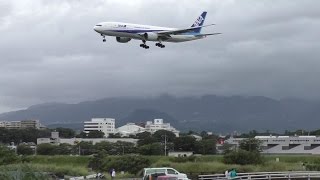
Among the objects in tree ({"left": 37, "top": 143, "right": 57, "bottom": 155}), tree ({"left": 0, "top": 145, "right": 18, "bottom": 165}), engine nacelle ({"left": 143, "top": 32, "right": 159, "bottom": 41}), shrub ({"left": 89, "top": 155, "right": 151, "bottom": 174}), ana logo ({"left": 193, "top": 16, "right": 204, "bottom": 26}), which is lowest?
shrub ({"left": 89, "top": 155, "right": 151, "bottom": 174})

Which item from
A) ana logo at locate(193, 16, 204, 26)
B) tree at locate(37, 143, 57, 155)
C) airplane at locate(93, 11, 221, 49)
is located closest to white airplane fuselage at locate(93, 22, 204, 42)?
airplane at locate(93, 11, 221, 49)

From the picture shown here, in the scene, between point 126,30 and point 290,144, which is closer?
point 126,30

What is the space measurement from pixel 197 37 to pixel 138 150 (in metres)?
52.4

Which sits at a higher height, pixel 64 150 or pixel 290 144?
pixel 290 144

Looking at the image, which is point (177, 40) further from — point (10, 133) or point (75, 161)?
point (10, 133)

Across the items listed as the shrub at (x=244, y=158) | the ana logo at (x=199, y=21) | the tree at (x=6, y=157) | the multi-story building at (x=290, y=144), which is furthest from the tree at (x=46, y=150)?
the shrub at (x=244, y=158)

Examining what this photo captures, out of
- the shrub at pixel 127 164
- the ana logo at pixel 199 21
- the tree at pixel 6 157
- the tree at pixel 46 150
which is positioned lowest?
the shrub at pixel 127 164

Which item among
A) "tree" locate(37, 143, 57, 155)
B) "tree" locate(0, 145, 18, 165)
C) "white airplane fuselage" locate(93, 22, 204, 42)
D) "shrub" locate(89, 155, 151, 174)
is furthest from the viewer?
"tree" locate(37, 143, 57, 155)

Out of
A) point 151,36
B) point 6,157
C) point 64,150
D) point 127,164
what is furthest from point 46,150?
point 151,36

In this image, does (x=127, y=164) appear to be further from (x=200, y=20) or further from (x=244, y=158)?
(x=200, y=20)

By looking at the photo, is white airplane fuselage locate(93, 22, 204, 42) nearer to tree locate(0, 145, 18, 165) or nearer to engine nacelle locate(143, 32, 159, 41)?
engine nacelle locate(143, 32, 159, 41)

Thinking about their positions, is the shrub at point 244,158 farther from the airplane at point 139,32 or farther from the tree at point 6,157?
the tree at point 6,157

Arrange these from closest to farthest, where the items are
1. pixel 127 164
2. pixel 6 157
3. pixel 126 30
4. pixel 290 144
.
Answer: pixel 126 30
pixel 6 157
pixel 127 164
pixel 290 144

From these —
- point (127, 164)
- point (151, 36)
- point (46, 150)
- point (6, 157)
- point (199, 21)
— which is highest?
point (199, 21)
